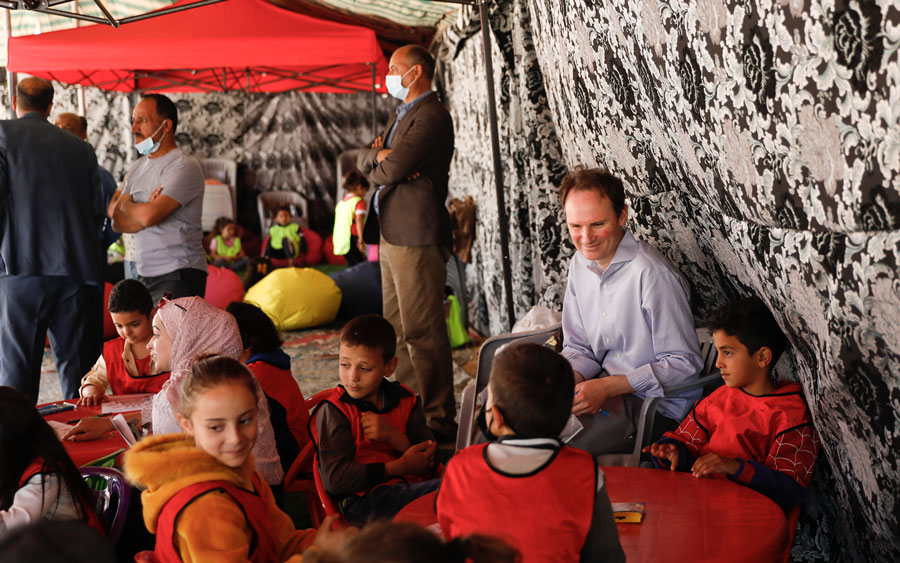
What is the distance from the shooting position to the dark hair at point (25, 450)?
179cm

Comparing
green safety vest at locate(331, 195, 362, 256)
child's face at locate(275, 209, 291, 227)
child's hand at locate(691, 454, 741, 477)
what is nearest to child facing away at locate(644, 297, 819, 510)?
child's hand at locate(691, 454, 741, 477)

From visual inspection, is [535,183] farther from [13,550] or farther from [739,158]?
[13,550]

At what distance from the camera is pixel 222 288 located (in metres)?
7.00

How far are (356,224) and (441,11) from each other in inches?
79.7

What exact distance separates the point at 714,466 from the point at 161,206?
2.61 metres

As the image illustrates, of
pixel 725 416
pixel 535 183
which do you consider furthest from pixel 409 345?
pixel 725 416

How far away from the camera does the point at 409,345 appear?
4027 millimetres

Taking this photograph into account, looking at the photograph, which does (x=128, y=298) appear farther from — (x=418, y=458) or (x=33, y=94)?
(x=418, y=458)

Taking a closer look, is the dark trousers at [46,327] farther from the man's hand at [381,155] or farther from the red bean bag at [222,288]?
the red bean bag at [222,288]

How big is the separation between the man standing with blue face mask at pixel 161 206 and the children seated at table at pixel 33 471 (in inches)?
74.1

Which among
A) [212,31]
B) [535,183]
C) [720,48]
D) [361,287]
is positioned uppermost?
[212,31]

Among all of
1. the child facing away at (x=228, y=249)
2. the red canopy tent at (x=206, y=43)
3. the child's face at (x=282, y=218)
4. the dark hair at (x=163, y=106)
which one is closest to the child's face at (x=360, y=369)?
the dark hair at (x=163, y=106)

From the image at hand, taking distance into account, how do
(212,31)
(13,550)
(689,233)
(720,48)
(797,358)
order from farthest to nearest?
(212,31), (689,233), (797,358), (720,48), (13,550)

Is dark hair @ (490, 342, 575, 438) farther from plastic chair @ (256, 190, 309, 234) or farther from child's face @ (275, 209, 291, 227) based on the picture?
plastic chair @ (256, 190, 309, 234)
